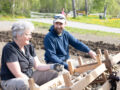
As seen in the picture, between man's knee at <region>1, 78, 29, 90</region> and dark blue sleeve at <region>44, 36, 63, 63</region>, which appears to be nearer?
man's knee at <region>1, 78, 29, 90</region>

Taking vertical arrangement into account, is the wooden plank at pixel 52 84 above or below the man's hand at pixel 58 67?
below

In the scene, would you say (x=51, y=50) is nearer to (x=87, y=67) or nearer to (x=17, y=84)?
(x=87, y=67)

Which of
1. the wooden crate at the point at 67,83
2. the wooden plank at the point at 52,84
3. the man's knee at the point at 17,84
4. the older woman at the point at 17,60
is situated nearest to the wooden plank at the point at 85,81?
the wooden crate at the point at 67,83

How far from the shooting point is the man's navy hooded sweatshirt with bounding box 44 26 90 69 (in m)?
4.09

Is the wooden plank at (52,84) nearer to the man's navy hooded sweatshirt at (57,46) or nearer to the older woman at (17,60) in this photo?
the older woman at (17,60)

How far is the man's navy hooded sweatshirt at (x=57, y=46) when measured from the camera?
4086 mm

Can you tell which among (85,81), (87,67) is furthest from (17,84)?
(87,67)

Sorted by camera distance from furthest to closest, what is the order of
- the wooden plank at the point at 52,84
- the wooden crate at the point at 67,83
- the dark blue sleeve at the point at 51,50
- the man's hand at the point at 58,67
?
the dark blue sleeve at the point at 51,50
the man's hand at the point at 58,67
the wooden plank at the point at 52,84
the wooden crate at the point at 67,83

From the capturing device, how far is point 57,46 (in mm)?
4277

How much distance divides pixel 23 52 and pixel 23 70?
9.2 inches

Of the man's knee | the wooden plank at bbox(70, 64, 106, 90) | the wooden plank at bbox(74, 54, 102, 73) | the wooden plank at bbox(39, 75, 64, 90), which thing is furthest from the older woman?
the wooden plank at bbox(74, 54, 102, 73)

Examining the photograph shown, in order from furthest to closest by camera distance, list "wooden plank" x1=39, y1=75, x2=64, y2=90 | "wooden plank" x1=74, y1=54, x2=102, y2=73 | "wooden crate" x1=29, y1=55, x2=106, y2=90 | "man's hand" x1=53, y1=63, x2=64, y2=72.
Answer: "wooden plank" x1=74, y1=54, x2=102, y2=73 → "man's hand" x1=53, y1=63, x2=64, y2=72 → "wooden plank" x1=39, y1=75, x2=64, y2=90 → "wooden crate" x1=29, y1=55, x2=106, y2=90

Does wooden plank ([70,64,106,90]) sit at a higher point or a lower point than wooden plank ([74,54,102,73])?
higher

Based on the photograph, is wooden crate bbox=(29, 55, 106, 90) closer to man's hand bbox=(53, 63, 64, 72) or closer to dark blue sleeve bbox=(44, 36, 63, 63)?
man's hand bbox=(53, 63, 64, 72)
